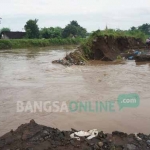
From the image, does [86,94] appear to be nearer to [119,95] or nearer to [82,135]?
[119,95]

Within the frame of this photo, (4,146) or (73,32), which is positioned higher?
(73,32)

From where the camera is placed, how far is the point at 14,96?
739 cm

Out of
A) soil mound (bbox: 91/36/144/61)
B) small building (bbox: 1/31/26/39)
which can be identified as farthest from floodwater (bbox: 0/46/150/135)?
small building (bbox: 1/31/26/39)

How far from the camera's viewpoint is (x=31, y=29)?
1780 inches

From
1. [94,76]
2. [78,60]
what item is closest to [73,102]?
[94,76]

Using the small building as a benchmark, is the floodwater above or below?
below

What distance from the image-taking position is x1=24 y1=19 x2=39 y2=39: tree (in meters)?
44.1

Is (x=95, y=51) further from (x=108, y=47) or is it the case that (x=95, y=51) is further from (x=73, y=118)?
(x=73, y=118)

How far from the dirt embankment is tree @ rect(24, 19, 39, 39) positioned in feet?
139

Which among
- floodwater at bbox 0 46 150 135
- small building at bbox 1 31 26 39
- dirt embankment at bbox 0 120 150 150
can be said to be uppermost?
small building at bbox 1 31 26 39

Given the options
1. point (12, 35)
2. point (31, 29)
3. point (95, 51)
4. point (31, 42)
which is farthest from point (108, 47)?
point (12, 35)

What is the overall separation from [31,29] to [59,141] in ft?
143

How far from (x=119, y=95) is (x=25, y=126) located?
14.0 feet

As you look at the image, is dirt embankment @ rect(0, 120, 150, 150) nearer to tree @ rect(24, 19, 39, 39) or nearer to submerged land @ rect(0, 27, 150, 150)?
submerged land @ rect(0, 27, 150, 150)
